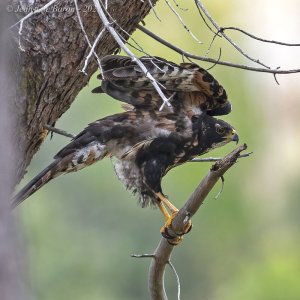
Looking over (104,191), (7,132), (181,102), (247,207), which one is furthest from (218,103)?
(247,207)

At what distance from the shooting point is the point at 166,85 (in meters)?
4.21

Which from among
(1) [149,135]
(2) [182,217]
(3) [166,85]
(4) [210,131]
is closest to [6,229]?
(2) [182,217]

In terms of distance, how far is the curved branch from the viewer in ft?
10.5

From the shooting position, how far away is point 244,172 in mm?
17250

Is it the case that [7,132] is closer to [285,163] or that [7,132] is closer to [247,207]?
[247,207]

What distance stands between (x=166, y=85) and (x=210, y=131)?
1.31ft

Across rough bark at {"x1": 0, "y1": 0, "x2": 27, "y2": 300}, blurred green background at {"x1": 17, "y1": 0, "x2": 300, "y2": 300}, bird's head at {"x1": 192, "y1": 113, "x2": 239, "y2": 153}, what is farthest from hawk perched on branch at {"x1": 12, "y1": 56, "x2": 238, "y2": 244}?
blurred green background at {"x1": 17, "y1": 0, "x2": 300, "y2": 300}

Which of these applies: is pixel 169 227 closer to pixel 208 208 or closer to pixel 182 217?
pixel 182 217

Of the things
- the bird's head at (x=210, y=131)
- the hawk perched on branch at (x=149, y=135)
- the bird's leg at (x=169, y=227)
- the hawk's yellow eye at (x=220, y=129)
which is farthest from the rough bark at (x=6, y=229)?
the hawk's yellow eye at (x=220, y=129)

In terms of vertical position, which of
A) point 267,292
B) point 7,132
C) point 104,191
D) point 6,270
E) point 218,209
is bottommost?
point 267,292

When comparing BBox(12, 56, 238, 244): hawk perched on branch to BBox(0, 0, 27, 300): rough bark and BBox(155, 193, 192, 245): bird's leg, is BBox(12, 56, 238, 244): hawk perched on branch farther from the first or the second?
BBox(0, 0, 27, 300): rough bark

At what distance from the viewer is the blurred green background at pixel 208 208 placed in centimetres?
1245

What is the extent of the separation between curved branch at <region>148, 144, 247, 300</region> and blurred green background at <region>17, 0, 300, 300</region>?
20.3 ft

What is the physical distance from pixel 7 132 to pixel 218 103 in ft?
9.48
